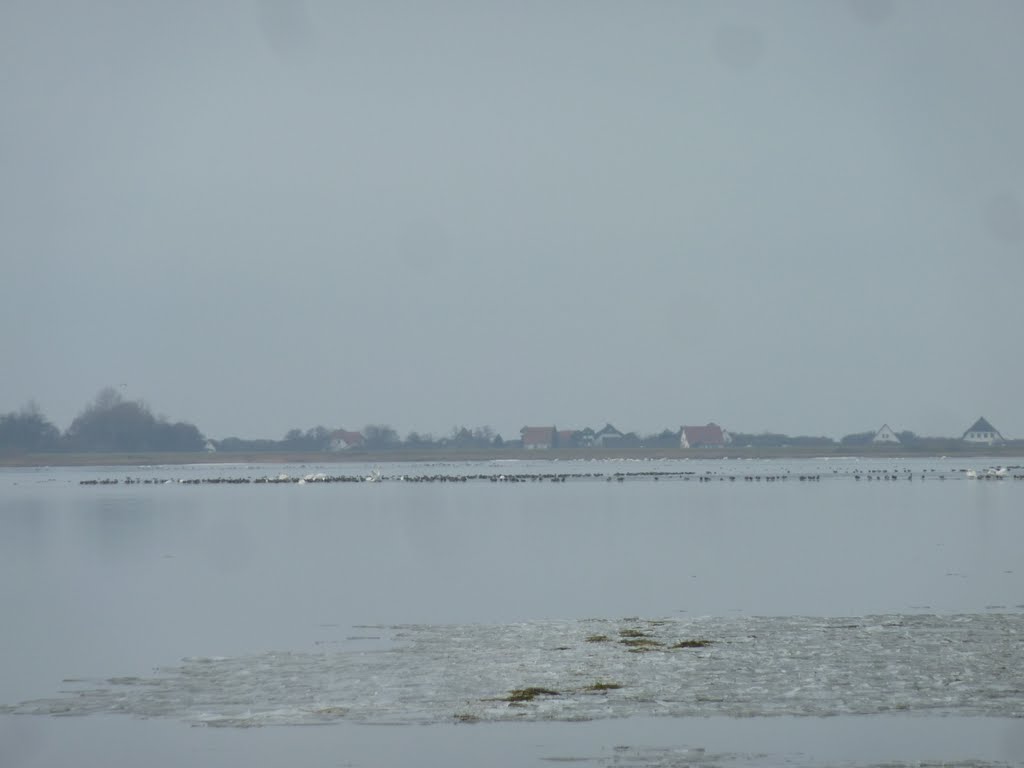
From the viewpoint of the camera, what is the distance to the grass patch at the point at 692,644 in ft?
47.9

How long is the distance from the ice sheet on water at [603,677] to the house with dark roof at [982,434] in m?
150

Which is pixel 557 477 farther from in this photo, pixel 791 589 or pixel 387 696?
pixel 387 696

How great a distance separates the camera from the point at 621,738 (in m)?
10.4

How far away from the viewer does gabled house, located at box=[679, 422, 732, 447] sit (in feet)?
517

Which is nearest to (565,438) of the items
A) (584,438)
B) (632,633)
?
(584,438)

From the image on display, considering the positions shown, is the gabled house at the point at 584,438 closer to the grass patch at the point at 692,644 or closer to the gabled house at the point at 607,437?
the gabled house at the point at 607,437

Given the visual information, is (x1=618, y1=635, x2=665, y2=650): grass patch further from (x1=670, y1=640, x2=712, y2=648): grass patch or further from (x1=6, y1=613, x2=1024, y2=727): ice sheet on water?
(x1=670, y1=640, x2=712, y2=648): grass patch

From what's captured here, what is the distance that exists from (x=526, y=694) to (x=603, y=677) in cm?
109

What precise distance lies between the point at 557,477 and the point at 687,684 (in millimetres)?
63556

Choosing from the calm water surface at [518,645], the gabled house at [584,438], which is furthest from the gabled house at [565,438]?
the calm water surface at [518,645]

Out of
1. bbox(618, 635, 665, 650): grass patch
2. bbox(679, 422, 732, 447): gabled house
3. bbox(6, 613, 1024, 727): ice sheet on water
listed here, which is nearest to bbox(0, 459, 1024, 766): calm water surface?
bbox(6, 613, 1024, 727): ice sheet on water

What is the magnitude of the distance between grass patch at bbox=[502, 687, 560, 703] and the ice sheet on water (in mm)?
18

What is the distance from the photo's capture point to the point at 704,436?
521ft

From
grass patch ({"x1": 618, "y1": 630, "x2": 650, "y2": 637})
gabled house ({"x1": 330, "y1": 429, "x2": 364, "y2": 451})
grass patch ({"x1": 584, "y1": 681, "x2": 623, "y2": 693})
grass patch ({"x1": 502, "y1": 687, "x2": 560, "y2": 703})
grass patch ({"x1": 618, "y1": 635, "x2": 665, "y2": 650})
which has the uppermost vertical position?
gabled house ({"x1": 330, "y1": 429, "x2": 364, "y2": 451})
